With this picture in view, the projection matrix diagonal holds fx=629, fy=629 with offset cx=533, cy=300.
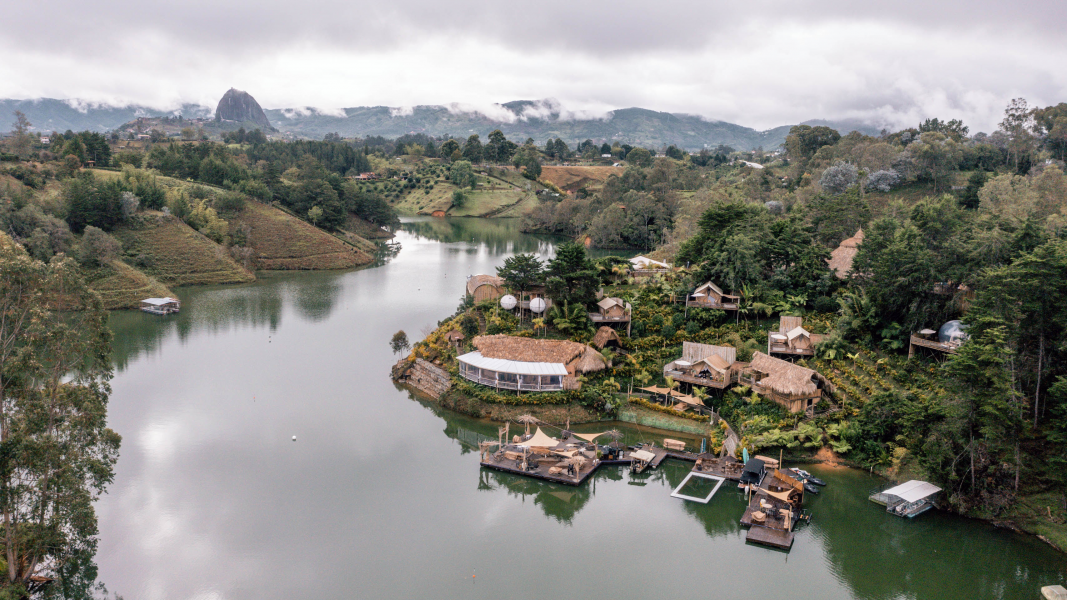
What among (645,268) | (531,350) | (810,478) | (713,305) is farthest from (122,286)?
(810,478)

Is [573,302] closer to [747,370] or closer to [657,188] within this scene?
[747,370]

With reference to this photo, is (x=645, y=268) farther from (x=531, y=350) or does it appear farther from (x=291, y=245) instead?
(x=291, y=245)

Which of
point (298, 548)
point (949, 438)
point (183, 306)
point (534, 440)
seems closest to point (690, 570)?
point (534, 440)

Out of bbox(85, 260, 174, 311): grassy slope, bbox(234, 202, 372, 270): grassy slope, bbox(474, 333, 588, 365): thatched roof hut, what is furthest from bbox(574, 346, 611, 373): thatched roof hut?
bbox(234, 202, 372, 270): grassy slope

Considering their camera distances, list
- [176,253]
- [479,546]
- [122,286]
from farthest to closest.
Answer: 1. [176,253]
2. [122,286]
3. [479,546]

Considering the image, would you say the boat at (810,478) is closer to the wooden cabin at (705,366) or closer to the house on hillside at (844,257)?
the wooden cabin at (705,366)

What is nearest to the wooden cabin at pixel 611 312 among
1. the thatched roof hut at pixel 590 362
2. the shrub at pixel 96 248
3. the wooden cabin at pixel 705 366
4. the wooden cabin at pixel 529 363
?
the wooden cabin at pixel 529 363
